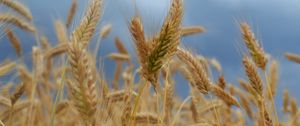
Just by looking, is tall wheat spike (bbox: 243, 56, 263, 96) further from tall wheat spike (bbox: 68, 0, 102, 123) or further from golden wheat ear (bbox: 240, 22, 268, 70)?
tall wheat spike (bbox: 68, 0, 102, 123)

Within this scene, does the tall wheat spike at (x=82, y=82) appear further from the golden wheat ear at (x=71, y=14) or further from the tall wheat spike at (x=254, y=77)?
the golden wheat ear at (x=71, y=14)

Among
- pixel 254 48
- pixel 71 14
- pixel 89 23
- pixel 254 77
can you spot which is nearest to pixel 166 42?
pixel 89 23

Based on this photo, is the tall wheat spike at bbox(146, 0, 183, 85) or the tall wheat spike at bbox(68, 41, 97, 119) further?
the tall wheat spike at bbox(146, 0, 183, 85)

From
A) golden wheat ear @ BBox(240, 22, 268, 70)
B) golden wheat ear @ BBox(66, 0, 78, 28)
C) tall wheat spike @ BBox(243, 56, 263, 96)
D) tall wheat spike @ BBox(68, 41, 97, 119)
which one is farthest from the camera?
golden wheat ear @ BBox(66, 0, 78, 28)

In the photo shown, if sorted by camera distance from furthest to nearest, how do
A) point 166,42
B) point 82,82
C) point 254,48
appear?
point 254,48, point 166,42, point 82,82

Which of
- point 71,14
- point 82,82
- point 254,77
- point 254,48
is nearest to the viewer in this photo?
point 82,82

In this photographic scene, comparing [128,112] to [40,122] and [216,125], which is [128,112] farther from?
[40,122]

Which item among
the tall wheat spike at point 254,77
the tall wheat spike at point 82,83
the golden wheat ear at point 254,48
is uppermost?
the golden wheat ear at point 254,48

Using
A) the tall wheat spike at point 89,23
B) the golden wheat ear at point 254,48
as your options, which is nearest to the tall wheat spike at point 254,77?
the golden wheat ear at point 254,48

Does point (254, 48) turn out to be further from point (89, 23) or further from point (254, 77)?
point (89, 23)

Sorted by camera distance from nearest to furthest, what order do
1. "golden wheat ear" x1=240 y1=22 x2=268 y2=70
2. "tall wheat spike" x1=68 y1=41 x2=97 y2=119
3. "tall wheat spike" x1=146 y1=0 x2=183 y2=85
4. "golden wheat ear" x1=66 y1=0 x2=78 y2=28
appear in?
"tall wheat spike" x1=68 y1=41 x2=97 y2=119 → "tall wheat spike" x1=146 y1=0 x2=183 y2=85 → "golden wheat ear" x1=240 y1=22 x2=268 y2=70 → "golden wheat ear" x1=66 y1=0 x2=78 y2=28

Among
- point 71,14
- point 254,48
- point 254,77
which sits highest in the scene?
point 71,14

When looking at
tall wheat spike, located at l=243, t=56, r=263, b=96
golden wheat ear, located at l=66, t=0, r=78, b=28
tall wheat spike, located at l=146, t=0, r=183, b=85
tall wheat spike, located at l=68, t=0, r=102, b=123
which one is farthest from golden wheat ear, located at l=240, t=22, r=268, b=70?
golden wheat ear, located at l=66, t=0, r=78, b=28
